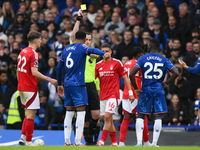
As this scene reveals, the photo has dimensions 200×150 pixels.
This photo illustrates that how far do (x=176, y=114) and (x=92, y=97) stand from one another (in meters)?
3.86

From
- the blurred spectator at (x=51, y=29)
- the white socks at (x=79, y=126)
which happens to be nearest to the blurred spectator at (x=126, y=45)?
the blurred spectator at (x=51, y=29)

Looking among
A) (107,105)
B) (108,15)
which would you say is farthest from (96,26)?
(107,105)

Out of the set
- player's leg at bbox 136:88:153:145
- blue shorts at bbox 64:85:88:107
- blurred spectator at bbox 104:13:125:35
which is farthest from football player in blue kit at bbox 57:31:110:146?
blurred spectator at bbox 104:13:125:35

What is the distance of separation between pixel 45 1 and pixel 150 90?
11.4m

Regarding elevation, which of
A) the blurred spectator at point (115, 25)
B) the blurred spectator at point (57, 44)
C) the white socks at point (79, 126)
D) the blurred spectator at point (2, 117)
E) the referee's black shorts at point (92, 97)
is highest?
the blurred spectator at point (115, 25)

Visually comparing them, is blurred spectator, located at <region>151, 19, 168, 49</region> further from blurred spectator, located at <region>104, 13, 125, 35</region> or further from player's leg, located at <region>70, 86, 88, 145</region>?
player's leg, located at <region>70, 86, 88, 145</region>

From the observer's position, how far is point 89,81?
1180cm

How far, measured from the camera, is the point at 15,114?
15203 millimetres

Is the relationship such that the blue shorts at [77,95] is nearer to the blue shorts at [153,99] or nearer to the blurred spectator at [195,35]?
the blue shorts at [153,99]

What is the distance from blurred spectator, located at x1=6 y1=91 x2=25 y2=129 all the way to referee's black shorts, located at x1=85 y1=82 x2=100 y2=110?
4.02m

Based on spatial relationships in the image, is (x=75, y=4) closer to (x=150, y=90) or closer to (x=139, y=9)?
(x=139, y=9)

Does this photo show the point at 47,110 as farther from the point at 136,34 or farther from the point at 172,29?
the point at 172,29

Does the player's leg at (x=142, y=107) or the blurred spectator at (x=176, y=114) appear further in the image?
the blurred spectator at (x=176, y=114)

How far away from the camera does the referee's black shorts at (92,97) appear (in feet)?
38.5
